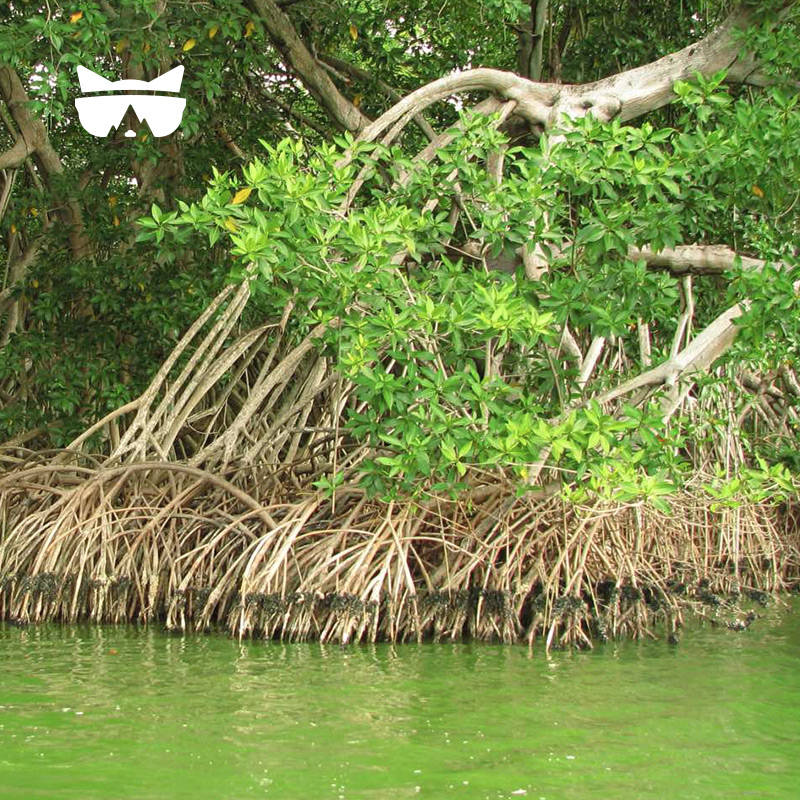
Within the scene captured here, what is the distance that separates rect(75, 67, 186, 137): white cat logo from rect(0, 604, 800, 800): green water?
1.77 metres

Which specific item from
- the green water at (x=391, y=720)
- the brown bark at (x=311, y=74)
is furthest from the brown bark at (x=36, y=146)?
the green water at (x=391, y=720)

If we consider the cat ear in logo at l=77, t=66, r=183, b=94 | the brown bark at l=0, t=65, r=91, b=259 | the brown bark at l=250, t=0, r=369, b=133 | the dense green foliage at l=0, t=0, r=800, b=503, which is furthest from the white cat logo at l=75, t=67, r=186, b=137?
the brown bark at l=250, t=0, r=369, b=133

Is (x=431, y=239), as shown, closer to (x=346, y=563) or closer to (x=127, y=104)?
(x=346, y=563)

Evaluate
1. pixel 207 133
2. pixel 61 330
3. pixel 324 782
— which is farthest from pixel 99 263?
pixel 324 782

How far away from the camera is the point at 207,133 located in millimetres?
8164

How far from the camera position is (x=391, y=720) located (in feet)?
13.1

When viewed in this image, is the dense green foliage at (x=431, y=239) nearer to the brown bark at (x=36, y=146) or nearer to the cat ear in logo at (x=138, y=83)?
the brown bark at (x=36, y=146)

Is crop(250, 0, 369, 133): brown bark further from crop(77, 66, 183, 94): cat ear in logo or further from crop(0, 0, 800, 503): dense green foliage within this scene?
crop(77, 66, 183, 94): cat ear in logo

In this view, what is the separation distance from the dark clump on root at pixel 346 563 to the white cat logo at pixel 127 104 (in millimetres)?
1846

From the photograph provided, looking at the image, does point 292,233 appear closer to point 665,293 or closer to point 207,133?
point 665,293

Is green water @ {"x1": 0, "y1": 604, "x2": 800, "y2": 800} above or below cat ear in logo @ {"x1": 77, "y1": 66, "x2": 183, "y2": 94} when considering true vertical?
below

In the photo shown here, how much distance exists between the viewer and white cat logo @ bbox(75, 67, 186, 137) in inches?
166

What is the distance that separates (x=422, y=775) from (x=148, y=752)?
28.6 inches

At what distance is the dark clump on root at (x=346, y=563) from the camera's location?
17.6 feet
